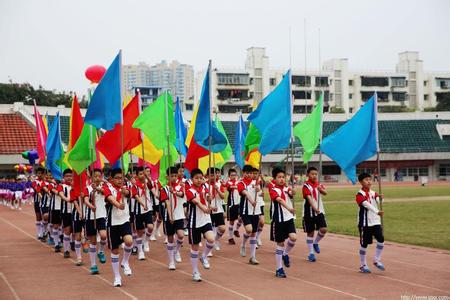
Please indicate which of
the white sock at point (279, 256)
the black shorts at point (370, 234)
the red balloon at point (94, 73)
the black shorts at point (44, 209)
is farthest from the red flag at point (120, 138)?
the black shorts at point (44, 209)

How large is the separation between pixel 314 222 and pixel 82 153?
17.0ft

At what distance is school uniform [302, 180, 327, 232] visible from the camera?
45.7 feet

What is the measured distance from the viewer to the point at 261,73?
90.3 metres

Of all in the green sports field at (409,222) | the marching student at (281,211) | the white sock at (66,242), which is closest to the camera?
the marching student at (281,211)

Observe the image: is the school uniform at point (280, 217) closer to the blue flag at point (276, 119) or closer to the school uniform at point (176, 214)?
the blue flag at point (276, 119)

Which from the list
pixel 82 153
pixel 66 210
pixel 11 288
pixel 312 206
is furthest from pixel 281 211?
pixel 66 210

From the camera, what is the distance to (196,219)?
39.2 ft

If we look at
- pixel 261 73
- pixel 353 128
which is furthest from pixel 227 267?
pixel 261 73

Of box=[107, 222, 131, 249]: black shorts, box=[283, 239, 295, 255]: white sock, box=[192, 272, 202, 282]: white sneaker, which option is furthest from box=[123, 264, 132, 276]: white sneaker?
box=[283, 239, 295, 255]: white sock

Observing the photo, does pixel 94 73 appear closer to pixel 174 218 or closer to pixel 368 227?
pixel 174 218

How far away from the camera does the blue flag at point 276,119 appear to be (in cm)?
1352

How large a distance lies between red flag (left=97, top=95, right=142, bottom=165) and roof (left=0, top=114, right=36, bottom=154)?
3745 centimetres

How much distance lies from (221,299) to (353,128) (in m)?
5.16

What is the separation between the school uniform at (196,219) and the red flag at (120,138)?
153 centimetres
